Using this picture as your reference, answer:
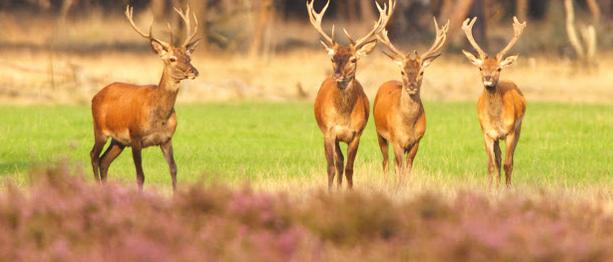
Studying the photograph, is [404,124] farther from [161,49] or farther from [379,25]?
[161,49]

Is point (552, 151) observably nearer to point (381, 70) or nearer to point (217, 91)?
point (217, 91)

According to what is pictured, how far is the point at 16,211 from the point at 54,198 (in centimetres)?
33

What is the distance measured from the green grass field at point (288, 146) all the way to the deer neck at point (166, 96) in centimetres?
78

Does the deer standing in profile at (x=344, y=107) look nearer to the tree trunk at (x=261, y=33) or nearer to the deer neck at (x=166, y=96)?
the deer neck at (x=166, y=96)

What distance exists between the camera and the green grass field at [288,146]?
18.6m

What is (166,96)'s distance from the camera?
15781 mm

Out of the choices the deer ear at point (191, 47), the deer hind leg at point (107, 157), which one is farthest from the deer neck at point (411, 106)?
the deer hind leg at point (107, 157)

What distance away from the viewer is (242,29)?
52.1 meters

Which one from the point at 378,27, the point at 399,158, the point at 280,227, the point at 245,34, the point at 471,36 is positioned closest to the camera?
the point at 280,227

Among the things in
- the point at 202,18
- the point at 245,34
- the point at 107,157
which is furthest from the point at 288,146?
the point at 245,34

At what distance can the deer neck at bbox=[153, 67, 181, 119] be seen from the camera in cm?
1570

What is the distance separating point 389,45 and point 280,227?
6.31m

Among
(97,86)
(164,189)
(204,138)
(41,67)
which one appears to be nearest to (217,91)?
(97,86)

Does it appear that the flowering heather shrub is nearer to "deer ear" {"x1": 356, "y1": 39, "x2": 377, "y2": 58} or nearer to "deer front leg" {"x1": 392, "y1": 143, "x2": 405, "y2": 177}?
"deer ear" {"x1": 356, "y1": 39, "x2": 377, "y2": 58}
